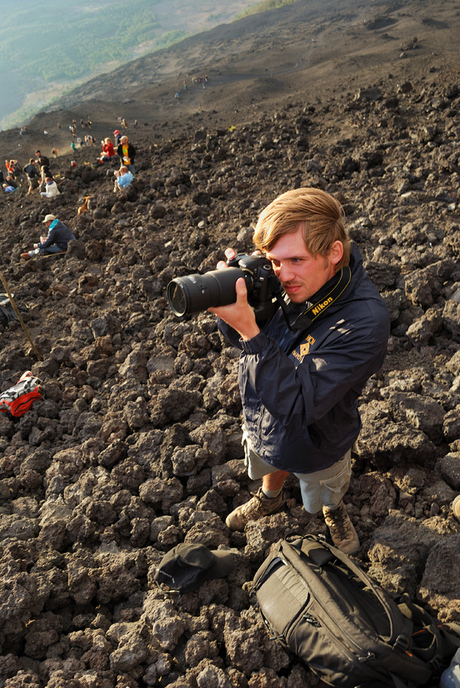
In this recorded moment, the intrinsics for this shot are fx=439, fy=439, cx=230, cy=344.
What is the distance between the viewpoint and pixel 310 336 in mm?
1783

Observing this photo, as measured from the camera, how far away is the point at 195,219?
704 centimetres

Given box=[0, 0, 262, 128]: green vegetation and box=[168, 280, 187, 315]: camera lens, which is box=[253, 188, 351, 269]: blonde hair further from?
box=[0, 0, 262, 128]: green vegetation

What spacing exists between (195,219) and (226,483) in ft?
16.6

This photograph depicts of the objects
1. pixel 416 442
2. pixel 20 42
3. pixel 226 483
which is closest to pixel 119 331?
pixel 226 483

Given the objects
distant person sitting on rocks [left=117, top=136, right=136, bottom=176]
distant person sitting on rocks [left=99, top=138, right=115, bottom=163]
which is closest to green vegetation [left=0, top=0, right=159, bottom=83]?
distant person sitting on rocks [left=99, top=138, right=115, bottom=163]

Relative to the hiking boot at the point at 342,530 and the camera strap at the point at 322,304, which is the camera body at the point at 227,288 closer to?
the camera strap at the point at 322,304

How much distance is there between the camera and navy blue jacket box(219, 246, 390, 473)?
5.26 ft

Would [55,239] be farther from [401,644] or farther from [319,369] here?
[401,644]

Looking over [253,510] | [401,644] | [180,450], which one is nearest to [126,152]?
[180,450]

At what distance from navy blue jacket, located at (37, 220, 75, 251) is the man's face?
264 inches

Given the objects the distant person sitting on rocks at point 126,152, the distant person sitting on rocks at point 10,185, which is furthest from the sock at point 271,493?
the distant person sitting on rocks at point 10,185

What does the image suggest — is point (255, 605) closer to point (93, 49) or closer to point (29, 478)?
point (29, 478)

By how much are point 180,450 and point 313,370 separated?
173 centimetres

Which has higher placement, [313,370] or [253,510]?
[313,370]
